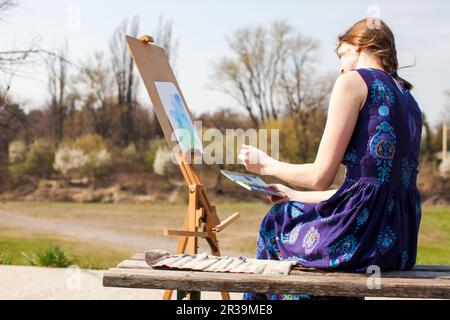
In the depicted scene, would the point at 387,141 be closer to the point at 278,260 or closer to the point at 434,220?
the point at 278,260

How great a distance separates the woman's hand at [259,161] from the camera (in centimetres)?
267

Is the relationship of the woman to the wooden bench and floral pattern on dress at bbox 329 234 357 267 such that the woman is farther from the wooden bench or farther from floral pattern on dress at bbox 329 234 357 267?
the wooden bench

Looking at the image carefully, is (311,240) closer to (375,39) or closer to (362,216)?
(362,216)

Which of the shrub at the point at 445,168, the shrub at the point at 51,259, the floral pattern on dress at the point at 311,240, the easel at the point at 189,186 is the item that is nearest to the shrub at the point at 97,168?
the shrub at the point at 51,259

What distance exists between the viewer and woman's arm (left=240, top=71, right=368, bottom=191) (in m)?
2.47

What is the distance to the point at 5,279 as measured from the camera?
558 centimetres

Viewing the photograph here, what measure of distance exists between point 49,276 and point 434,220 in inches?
165

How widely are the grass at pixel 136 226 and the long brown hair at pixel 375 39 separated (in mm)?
4446

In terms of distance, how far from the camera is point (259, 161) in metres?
2.71

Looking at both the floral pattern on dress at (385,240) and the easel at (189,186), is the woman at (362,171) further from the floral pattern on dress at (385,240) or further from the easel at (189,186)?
the easel at (189,186)

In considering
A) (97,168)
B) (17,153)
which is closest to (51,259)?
(97,168)

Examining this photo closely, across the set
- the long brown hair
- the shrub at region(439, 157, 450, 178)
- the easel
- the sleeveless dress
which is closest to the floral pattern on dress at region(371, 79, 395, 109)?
the sleeveless dress

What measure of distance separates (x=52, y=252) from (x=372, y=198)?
4393 millimetres
